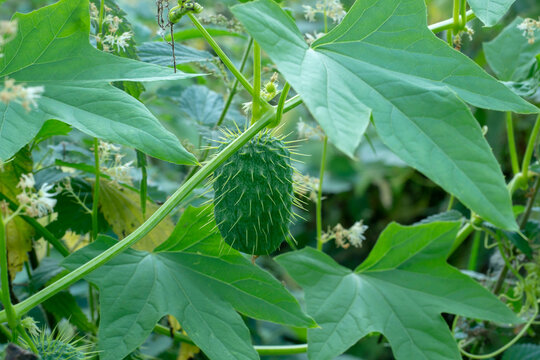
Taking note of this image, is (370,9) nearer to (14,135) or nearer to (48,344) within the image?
(14,135)

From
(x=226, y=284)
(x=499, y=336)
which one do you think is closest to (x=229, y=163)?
(x=226, y=284)

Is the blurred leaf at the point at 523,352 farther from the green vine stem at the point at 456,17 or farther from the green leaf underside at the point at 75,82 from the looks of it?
the green leaf underside at the point at 75,82

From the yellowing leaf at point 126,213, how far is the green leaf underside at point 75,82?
1.04 ft

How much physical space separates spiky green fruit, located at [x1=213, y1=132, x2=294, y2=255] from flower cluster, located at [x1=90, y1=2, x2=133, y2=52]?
25 centimetres

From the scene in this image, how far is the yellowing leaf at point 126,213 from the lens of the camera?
1021 mm

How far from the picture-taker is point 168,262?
881 millimetres

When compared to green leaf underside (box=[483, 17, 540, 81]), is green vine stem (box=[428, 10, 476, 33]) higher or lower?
higher

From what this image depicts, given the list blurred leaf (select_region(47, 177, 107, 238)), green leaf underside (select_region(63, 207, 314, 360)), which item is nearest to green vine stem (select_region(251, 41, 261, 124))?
green leaf underside (select_region(63, 207, 314, 360))

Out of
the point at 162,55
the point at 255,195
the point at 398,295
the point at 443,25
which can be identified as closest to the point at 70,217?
the point at 162,55

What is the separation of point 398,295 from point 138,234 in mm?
454

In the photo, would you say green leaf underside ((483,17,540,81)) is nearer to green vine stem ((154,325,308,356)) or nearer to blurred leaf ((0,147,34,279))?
green vine stem ((154,325,308,356))

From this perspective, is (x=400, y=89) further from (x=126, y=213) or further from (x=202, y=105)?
(x=202, y=105)

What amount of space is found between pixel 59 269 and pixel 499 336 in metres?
0.92

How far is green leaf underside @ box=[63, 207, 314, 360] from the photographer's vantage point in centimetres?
79
